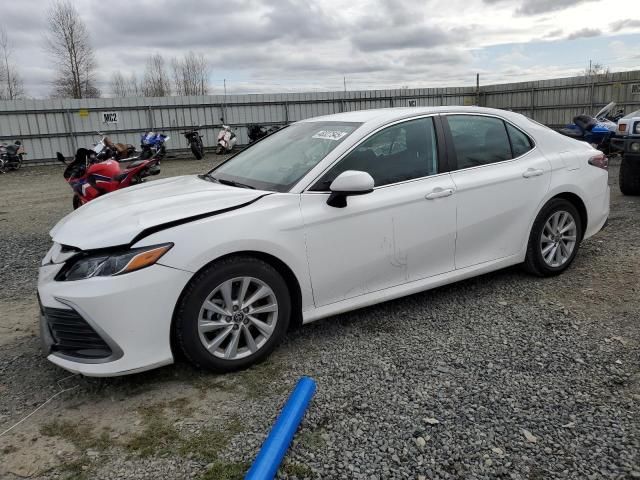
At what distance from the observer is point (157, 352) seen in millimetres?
3020

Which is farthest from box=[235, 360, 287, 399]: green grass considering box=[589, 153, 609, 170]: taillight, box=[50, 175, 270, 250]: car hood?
box=[589, 153, 609, 170]: taillight

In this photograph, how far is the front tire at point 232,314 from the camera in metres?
3.07

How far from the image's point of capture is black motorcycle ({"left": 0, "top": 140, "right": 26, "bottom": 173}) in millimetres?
16328

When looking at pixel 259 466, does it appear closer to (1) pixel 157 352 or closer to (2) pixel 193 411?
(2) pixel 193 411

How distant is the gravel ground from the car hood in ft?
2.98

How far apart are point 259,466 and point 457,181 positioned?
2.64 metres

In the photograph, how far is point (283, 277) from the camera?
3455 mm

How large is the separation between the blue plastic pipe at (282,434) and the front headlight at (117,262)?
1077mm

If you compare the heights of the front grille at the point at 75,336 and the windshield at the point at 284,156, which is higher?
the windshield at the point at 284,156

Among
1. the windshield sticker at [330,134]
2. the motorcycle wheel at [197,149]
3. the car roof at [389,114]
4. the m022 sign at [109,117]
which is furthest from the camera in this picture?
the m022 sign at [109,117]

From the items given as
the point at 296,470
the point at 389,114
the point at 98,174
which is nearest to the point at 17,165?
the point at 98,174

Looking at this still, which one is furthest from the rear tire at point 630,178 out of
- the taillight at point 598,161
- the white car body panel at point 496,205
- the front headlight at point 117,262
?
the front headlight at point 117,262

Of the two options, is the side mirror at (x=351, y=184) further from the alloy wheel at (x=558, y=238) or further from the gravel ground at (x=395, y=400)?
the alloy wheel at (x=558, y=238)

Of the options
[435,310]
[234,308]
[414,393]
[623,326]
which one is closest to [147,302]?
[234,308]
